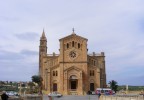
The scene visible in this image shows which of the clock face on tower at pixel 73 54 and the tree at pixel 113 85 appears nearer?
the clock face on tower at pixel 73 54

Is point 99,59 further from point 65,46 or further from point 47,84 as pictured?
point 47,84

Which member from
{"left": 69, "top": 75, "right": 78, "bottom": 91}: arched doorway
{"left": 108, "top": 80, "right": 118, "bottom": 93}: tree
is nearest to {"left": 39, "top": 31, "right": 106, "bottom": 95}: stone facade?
{"left": 69, "top": 75, "right": 78, "bottom": 91}: arched doorway

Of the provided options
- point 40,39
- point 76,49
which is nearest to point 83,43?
point 76,49

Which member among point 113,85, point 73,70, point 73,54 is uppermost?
point 73,54

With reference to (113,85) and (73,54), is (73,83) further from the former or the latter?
(113,85)

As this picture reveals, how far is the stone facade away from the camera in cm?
8156

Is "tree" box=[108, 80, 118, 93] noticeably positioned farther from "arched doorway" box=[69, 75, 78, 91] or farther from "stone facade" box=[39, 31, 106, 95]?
"arched doorway" box=[69, 75, 78, 91]

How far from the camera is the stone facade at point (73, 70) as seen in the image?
268 feet

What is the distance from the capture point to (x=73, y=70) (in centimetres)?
8169

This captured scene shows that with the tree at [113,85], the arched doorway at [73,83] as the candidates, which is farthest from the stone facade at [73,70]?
the tree at [113,85]

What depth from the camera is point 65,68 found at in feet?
→ 271

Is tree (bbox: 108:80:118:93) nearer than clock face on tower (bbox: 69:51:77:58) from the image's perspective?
No

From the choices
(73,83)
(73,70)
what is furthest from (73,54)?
(73,83)

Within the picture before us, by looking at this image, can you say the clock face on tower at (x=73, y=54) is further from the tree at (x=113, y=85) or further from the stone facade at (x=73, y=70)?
the tree at (x=113, y=85)
